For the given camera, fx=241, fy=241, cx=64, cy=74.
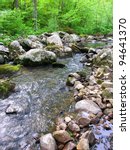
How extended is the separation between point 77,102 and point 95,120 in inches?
33.8

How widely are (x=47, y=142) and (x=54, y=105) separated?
1.71 m

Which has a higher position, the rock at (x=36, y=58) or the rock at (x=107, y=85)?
the rock at (x=36, y=58)

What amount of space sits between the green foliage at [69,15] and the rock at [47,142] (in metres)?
15.1

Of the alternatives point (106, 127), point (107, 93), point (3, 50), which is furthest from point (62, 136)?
point (3, 50)

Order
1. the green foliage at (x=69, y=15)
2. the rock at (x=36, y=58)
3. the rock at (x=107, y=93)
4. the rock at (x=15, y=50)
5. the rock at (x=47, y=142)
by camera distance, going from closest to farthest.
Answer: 1. the rock at (x=47, y=142)
2. the rock at (x=107, y=93)
3. the rock at (x=36, y=58)
4. the rock at (x=15, y=50)
5. the green foliage at (x=69, y=15)

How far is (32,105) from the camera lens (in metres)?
5.55

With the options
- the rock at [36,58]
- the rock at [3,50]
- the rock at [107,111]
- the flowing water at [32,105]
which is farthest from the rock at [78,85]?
the rock at [3,50]

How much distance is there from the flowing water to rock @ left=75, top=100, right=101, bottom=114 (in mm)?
221

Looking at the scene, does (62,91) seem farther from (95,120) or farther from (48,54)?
(48,54)

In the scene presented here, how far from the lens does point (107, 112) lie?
16.2 ft

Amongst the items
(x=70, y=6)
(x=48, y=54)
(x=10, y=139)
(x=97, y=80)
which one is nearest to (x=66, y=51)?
(x=48, y=54)

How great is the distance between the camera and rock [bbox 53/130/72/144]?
3.91m

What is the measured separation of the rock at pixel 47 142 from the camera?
3774 mm

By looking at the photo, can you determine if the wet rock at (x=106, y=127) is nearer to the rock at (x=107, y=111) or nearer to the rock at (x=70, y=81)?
the rock at (x=107, y=111)
